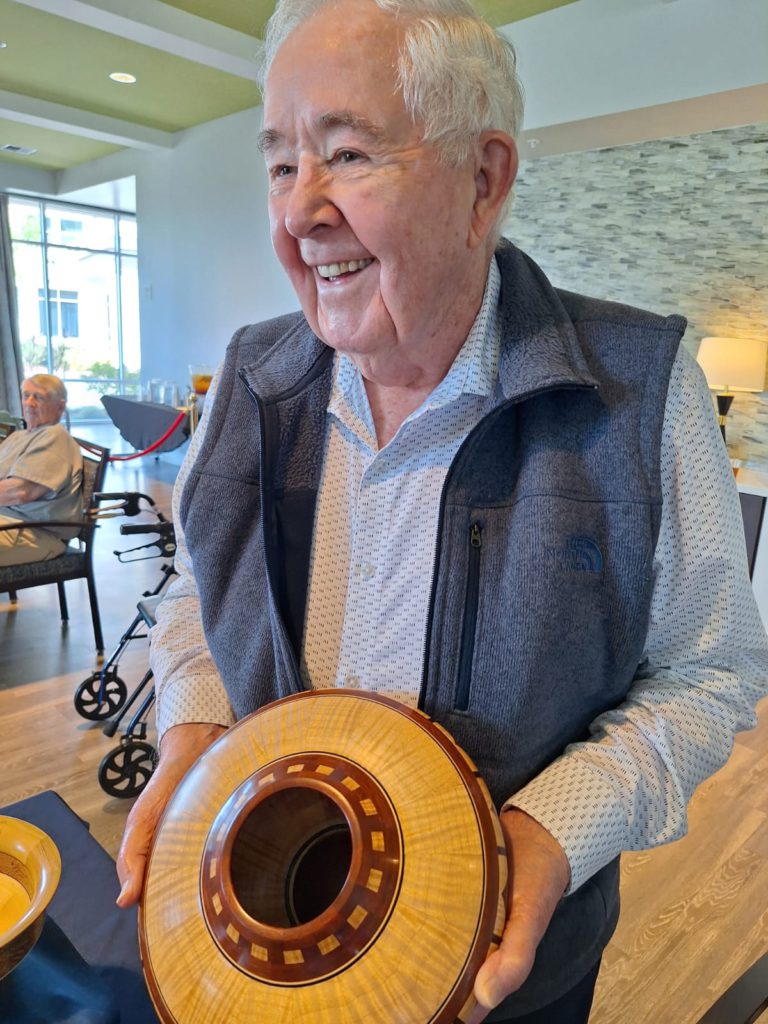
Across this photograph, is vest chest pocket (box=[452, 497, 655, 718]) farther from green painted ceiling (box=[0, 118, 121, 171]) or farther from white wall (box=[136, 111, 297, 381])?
green painted ceiling (box=[0, 118, 121, 171])

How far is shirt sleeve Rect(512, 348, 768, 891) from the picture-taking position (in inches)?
26.3

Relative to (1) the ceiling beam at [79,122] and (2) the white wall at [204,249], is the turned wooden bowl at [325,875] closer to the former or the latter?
(2) the white wall at [204,249]

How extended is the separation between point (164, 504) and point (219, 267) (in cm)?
253

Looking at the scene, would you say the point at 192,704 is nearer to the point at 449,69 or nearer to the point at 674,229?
the point at 449,69

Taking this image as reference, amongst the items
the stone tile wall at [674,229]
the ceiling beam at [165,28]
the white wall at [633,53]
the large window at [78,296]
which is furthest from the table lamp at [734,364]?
the large window at [78,296]

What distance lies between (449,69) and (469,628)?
521mm

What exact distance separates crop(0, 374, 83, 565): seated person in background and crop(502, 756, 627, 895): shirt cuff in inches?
125

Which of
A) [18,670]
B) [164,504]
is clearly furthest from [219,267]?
[18,670]

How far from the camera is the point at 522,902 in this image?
0.56 metres

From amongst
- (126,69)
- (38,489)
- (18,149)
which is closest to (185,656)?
(38,489)

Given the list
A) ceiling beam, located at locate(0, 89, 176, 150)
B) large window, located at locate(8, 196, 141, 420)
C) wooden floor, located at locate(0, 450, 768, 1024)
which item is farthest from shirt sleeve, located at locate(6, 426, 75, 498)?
large window, located at locate(8, 196, 141, 420)

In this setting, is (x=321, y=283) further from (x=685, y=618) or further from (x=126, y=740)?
(x=126, y=740)

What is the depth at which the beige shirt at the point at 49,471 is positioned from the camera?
342 cm

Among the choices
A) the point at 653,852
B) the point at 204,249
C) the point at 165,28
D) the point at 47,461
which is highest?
the point at 165,28
